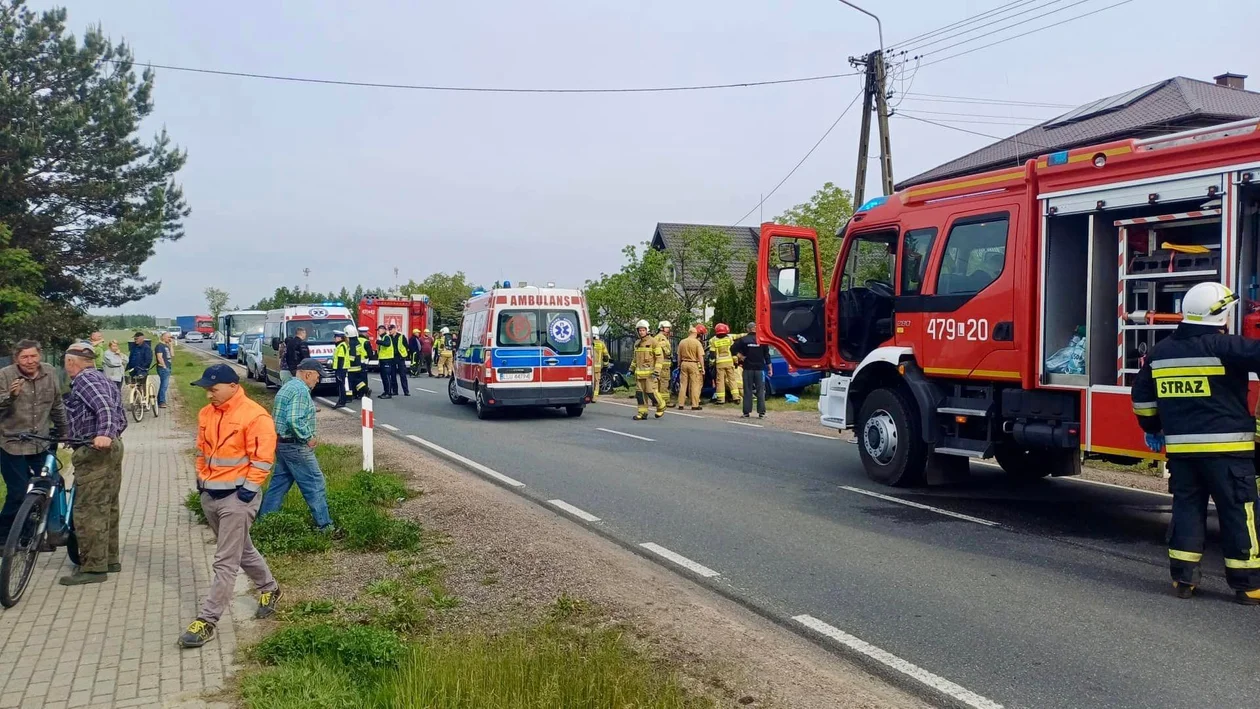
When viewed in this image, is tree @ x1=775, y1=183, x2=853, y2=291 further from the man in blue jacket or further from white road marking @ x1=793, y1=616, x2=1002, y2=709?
white road marking @ x1=793, y1=616, x2=1002, y2=709

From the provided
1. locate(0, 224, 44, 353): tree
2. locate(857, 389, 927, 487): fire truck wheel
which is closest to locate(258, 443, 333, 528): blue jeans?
locate(857, 389, 927, 487): fire truck wheel

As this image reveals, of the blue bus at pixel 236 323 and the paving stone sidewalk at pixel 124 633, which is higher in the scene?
the blue bus at pixel 236 323

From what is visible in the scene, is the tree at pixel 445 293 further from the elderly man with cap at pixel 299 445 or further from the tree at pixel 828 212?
the elderly man with cap at pixel 299 445

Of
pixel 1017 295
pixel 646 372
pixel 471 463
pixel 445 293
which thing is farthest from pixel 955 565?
pixel 445 293

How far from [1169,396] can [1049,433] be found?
2017 millimetres

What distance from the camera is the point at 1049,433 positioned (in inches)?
309

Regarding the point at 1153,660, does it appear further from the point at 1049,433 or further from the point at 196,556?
the point at 196,556

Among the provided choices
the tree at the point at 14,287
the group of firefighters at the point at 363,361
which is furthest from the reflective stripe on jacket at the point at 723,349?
the tree at the point at 14,287

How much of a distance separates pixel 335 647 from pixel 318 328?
2085 centimetres

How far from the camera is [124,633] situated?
5.31 m

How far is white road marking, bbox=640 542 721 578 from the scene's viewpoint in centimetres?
657

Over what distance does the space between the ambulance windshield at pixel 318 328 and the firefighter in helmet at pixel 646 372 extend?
10057 mm

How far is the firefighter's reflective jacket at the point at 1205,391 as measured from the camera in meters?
5.63

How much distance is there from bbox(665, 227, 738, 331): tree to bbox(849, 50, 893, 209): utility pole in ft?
32.2
